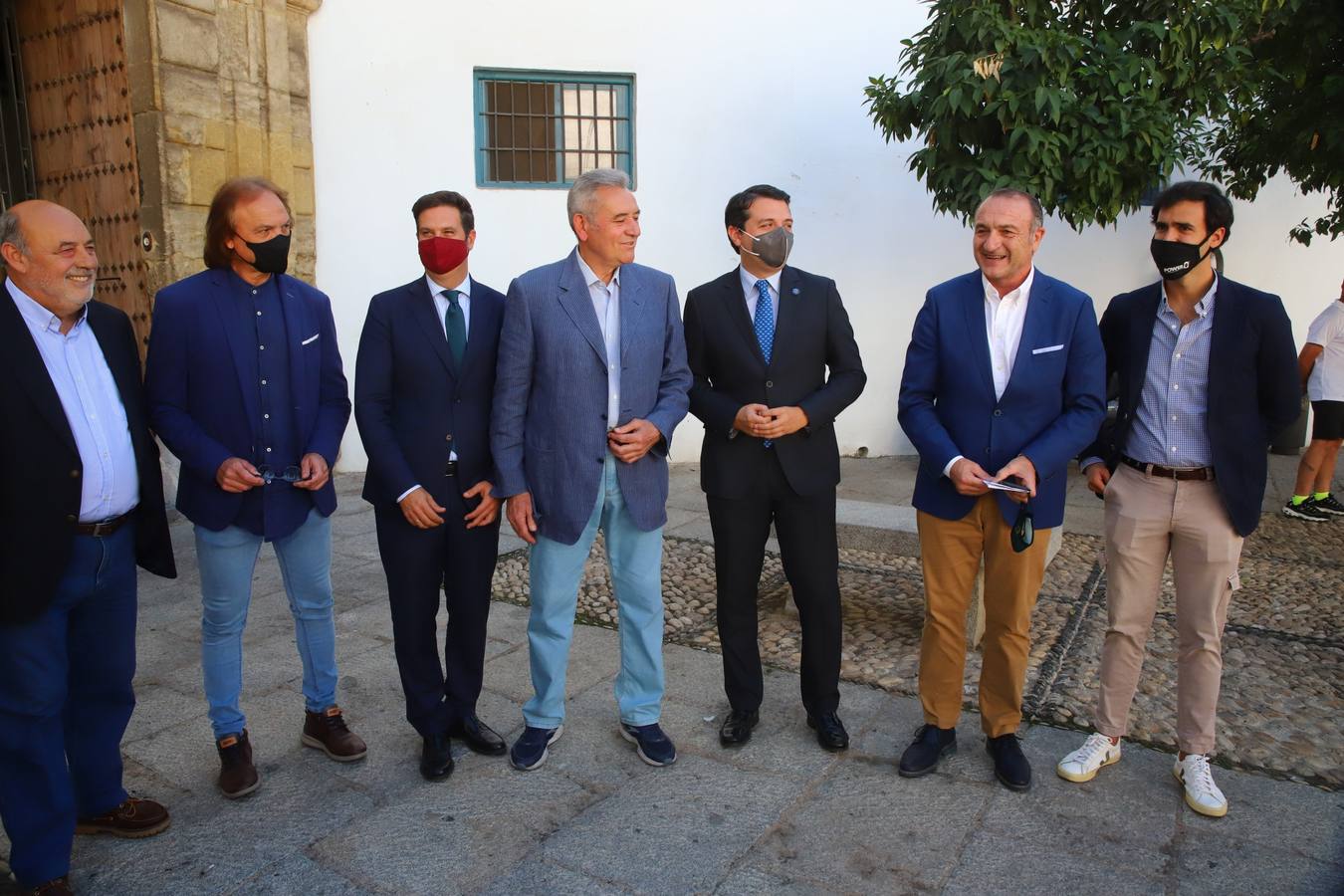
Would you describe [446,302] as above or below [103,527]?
above

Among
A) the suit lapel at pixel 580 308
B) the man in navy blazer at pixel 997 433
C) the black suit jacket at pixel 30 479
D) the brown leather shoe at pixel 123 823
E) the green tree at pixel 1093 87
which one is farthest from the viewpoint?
the green tree at pixel 1093 87

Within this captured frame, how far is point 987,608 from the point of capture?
10.7 feet

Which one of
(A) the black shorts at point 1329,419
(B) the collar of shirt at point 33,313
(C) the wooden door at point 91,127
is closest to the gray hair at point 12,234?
(B) the collar of shirt at point 33,313

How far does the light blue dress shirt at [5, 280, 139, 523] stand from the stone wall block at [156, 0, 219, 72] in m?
4.78

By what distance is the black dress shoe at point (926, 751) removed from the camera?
10.7 ft

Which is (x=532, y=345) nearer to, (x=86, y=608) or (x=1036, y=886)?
(x=86, y=608)

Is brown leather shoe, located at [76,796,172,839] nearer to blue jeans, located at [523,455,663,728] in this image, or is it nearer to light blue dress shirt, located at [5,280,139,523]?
light blue dress shirt, located at [5,280,139,523]

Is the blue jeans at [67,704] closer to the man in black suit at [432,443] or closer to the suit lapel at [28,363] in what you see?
the suit lapel at [28,363]

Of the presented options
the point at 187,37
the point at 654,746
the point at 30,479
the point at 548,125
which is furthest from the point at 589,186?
the point at 548,125

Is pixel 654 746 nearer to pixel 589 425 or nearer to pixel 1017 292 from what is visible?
pixel 589 425

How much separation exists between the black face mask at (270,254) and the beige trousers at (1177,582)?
280cm

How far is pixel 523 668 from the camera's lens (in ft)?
14.0

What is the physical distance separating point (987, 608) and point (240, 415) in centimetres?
249

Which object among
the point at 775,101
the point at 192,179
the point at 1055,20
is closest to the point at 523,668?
the point at 192,179
